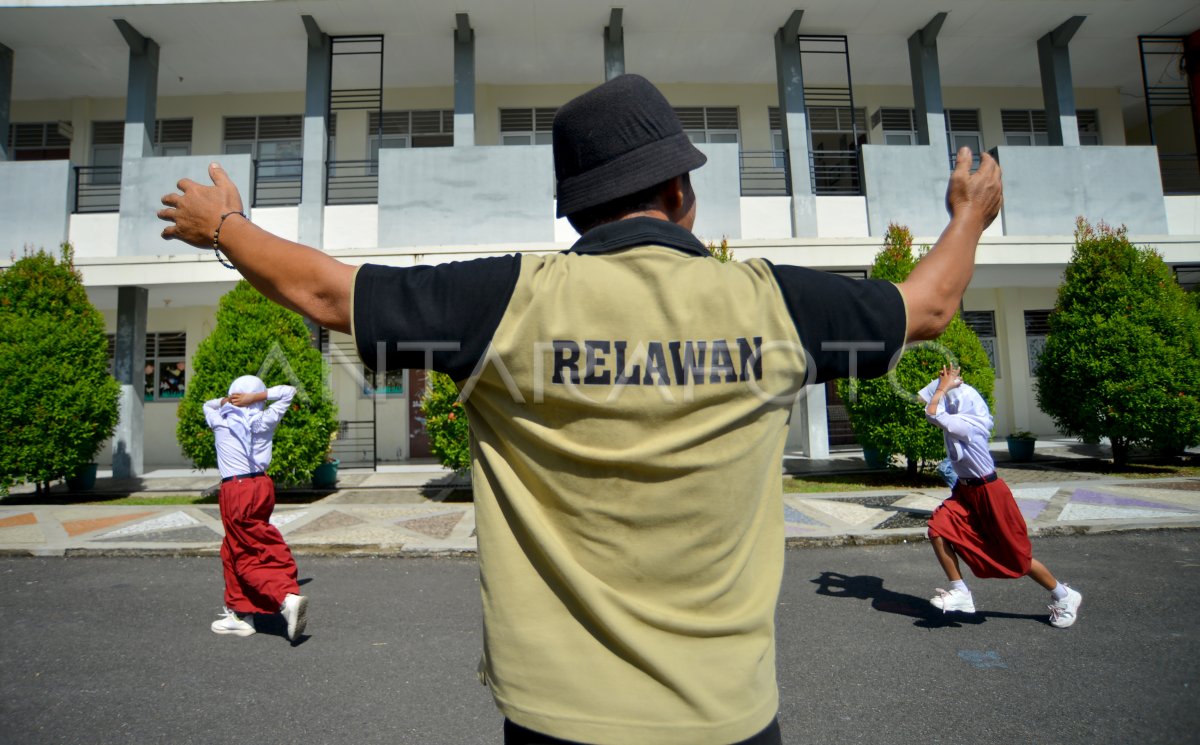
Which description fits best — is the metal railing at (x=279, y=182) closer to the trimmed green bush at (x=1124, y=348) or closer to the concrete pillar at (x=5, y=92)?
the concrete pillar at (x=5, y=92)

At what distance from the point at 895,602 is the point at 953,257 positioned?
15.9 ft

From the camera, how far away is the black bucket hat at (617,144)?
47.8 inches


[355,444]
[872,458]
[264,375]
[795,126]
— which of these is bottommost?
[872,458]

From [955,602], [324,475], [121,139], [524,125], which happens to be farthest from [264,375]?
[955,602]

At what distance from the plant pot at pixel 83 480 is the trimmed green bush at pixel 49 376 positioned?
542mm

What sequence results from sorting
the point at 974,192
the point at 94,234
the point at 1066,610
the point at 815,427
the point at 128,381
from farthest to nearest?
the point at 815,427, the point at 128,381, the point at 94,234, the point at 1066,610, the point at 974,192

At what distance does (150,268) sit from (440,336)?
13.0 metres

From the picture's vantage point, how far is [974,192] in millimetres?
1317

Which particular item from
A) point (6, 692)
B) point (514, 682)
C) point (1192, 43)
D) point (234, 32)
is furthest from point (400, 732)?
point (1192, 43)

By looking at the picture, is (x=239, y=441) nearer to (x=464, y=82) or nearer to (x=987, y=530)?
(x=987, y=530)

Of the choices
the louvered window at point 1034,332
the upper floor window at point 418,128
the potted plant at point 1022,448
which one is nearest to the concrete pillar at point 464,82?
the upper floor window at point 418,128

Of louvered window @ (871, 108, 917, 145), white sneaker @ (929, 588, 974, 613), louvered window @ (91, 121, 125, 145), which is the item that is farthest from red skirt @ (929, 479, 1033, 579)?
louvered window @ (91, 121, 125, 145)

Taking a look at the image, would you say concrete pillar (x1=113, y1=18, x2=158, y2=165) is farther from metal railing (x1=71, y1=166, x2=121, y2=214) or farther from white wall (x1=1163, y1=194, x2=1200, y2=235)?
white wall (x1=1163, y1=194, x2=1200, y2=235)

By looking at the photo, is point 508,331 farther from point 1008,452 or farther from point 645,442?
point 1008,452
